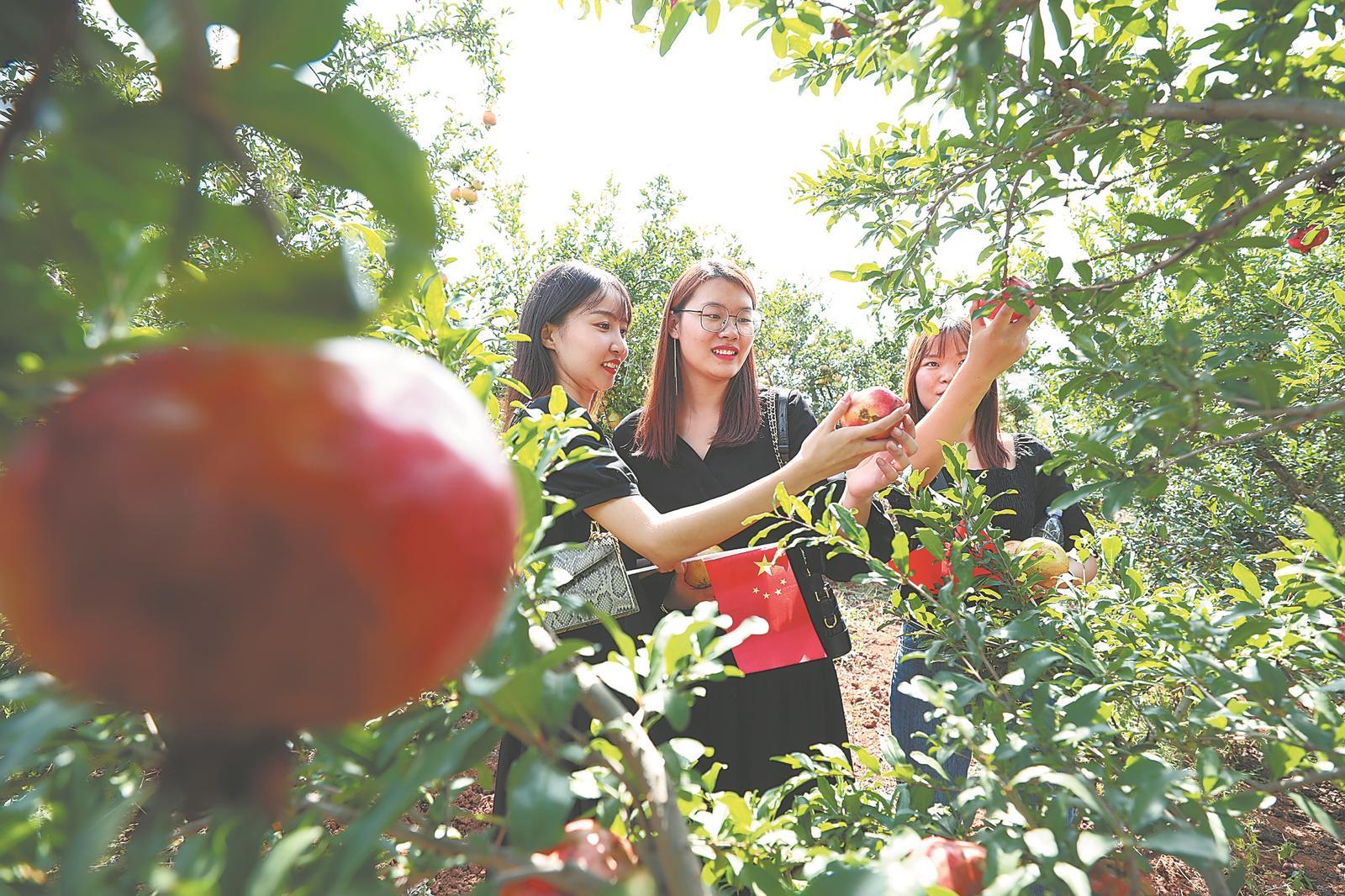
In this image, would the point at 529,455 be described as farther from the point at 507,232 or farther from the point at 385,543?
the point at 507,232

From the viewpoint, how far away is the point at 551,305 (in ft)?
5.91

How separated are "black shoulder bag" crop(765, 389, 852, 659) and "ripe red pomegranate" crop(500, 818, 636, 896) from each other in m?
1.24

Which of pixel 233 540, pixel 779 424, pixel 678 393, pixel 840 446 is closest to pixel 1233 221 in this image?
pixel 840 446

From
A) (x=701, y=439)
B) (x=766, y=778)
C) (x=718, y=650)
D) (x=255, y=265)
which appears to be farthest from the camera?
(x=701, y=439)

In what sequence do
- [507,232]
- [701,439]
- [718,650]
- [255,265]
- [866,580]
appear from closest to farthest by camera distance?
1. [255,265]
2. [718,650]
3. [866,580]
4. [701,439]
5. [507,232]

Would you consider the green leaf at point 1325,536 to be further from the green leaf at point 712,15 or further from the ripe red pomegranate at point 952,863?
the green leaf at point 712,15

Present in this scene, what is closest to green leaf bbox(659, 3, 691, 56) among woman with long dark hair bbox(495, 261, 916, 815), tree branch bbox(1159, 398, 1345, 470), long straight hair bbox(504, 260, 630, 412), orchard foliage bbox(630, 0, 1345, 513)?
orchard foliage bbox(630, 0, 1345, 513)

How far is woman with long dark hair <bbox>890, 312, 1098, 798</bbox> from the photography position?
2020 millimetres

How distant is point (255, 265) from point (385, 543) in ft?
0.25

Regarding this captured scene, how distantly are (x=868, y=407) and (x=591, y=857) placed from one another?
1401 mm

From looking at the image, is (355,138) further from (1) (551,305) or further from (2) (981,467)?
(2) (981,467)

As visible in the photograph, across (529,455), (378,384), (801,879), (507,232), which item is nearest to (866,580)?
(801,879)

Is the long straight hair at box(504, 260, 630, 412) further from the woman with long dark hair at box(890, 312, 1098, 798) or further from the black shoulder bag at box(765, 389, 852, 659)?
the woman with long dark hair at box(890, 312, 1098, 798)

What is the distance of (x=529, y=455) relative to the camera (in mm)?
533
